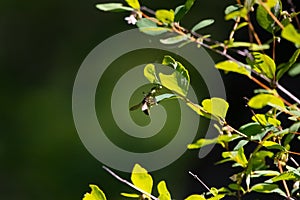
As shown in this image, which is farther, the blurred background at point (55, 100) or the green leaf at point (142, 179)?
the blurred background at point (55, 100)

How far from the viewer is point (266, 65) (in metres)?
0.53

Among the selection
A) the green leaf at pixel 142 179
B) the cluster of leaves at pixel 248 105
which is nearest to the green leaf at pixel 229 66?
the cluster of leaves at pixel 248 105

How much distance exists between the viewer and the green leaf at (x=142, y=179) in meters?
0.57

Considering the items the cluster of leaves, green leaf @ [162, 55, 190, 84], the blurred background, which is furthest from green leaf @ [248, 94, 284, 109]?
the blurred background

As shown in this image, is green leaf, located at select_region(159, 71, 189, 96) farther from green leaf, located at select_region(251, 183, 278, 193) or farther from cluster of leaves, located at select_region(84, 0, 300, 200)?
green leaf, located at select_region(251, 183, 278, 193)

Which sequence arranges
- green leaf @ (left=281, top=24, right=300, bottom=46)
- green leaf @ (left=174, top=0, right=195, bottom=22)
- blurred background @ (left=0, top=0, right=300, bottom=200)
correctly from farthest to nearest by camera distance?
blurred background @ (left=0, top=0, right=300, bottom=200) < green leaf @ (left=174, top=0, right=195, bottom=22) < green leaf @ (left=281, top=24, right=300, bottom=46)

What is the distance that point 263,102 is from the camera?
451 millimetres

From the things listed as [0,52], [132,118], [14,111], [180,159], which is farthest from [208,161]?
[0,52]

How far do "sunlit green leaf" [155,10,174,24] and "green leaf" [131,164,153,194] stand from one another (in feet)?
0.46

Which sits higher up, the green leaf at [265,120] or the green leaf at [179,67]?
the green leaf at [179,67]

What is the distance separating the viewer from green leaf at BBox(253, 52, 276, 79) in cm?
52

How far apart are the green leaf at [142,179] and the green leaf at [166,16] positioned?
0.46 feet

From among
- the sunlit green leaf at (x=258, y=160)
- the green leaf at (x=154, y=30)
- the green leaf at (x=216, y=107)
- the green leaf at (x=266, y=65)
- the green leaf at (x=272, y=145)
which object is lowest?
the green leaf at (x=272, y=145)

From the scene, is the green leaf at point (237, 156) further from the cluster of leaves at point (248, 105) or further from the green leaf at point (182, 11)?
the green leaf at point (182, 11)
